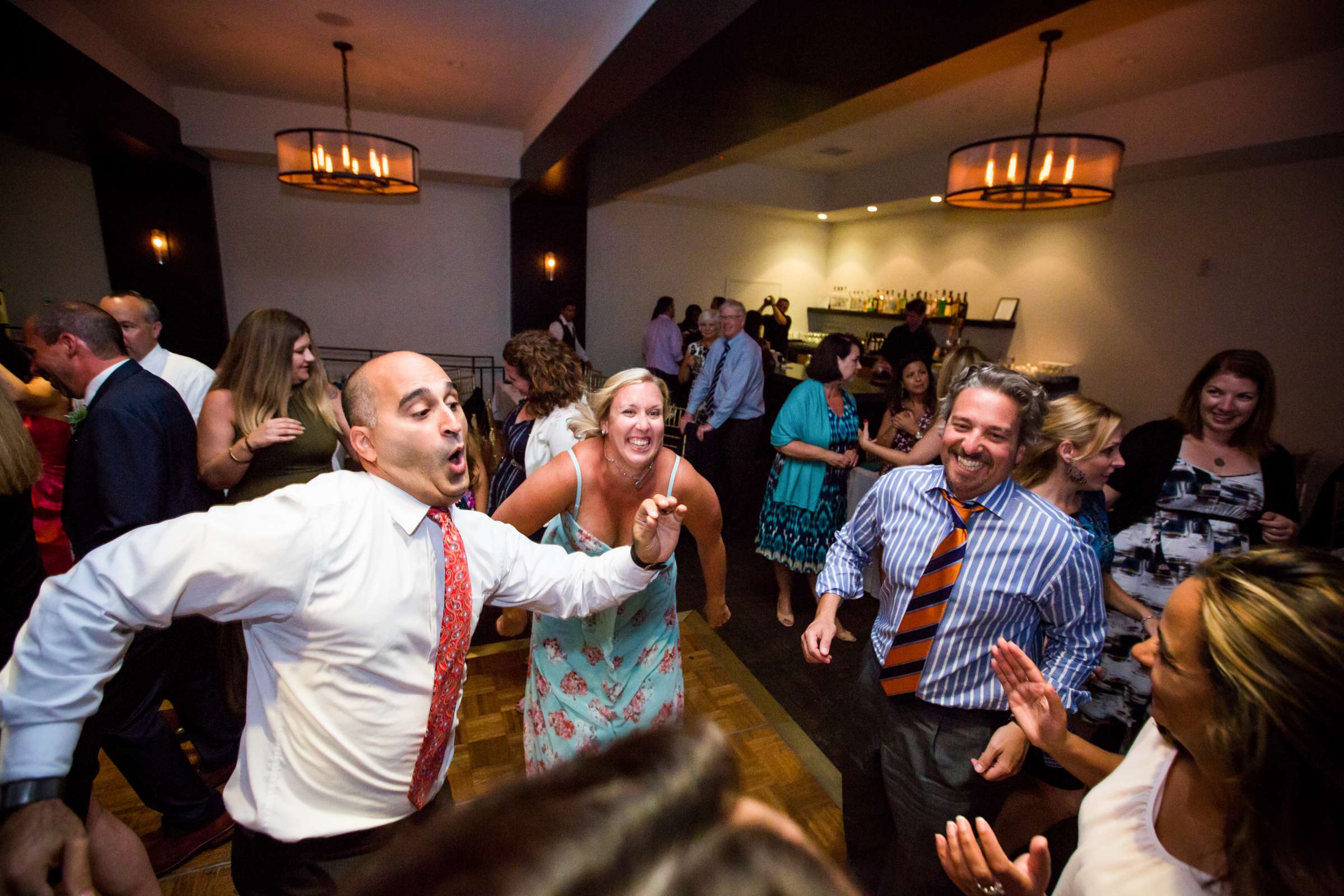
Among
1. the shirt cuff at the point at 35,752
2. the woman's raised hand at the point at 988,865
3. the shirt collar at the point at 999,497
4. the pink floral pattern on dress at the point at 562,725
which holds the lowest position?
the pink floral pattern on dress at the point at 562,725

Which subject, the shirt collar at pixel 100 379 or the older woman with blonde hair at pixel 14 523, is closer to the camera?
the older woman with blonde hair at pixel 14 523

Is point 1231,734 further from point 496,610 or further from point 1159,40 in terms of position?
point 1159,40

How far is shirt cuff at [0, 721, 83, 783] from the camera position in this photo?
0.79 metres

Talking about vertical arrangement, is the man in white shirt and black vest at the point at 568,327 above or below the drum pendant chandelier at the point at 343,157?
below

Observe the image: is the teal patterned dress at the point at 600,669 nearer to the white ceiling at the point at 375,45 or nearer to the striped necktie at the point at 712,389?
the striped necktie at the point at 712,389

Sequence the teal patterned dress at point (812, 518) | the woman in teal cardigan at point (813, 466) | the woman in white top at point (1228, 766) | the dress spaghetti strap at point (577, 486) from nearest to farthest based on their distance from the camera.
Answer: the woman in white top at point (1228, 766)
the dress spaghetti strap at point (577, 486)
the woman in teal cardigan at point (813, 466)
the teal patterned dress at point (812, 518)

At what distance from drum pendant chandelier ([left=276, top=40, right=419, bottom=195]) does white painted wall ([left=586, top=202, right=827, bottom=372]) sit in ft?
14.8

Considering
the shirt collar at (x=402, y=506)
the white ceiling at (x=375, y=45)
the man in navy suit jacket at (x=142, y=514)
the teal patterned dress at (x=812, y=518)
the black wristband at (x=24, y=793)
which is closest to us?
the black wristband at (x=24, y=793)

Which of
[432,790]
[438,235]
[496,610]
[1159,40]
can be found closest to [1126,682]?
[432,790]

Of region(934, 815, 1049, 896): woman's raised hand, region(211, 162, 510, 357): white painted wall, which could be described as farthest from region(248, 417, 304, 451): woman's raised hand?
region(211, 162, 510, 357): white painted wall

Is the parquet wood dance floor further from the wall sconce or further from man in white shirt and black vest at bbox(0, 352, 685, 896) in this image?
the wall sconce

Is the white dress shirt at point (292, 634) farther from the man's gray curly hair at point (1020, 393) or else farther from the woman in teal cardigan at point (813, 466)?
the woman in teal cardigan at point (813, 466)

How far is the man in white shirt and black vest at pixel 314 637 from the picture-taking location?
825mm

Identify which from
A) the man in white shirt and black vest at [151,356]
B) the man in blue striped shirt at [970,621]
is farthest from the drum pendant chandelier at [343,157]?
the man in blue striped shirt at [970,621]
